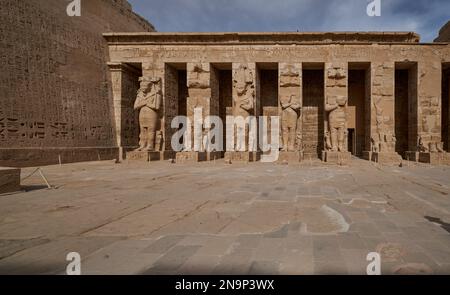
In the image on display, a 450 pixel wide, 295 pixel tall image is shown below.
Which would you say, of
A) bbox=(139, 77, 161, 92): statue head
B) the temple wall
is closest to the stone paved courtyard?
bbox=(139, 77, 161, 92): statue head

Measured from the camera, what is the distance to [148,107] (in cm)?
1275

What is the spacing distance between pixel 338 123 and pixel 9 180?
1216 cm

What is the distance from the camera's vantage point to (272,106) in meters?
15.9

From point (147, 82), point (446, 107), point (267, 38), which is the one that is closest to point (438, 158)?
point (446, 107)

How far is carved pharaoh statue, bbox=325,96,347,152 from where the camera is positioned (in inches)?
477

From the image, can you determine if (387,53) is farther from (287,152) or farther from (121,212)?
(121,212)

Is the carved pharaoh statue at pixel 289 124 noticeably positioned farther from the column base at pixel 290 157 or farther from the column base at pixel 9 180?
the column base at pixel 9 180

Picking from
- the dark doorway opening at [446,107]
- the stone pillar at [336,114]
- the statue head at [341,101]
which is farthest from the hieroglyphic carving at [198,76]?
the dark doorway opening at [446,107]

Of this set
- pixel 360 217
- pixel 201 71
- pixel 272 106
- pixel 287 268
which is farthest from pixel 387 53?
pixel 287 268

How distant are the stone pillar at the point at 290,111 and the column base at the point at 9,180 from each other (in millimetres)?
9759

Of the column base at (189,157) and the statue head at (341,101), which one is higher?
the statue head at (341,101)

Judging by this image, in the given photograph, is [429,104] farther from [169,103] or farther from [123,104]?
[123,104]

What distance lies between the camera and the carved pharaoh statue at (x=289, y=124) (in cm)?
1224
